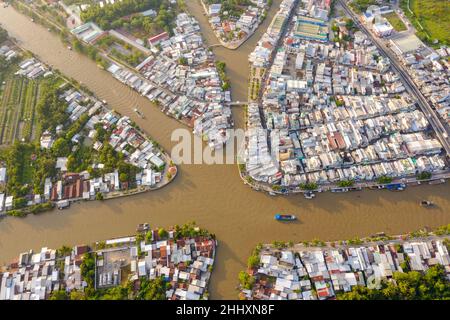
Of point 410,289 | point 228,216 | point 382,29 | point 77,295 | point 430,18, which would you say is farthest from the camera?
point 430,18

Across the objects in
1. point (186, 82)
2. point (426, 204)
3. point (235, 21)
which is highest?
point (235, 21)

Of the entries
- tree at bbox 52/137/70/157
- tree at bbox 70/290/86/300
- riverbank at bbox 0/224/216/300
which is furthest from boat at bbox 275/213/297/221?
tree at bbox 52/137/70/157

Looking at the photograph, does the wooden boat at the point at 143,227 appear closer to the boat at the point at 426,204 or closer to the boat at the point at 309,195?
the boat at the point at 309,195

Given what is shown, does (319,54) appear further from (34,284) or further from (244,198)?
(34,284)

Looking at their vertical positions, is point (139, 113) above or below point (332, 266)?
above

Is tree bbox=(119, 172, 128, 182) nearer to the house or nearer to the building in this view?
the house

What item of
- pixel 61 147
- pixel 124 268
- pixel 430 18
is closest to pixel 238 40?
pixel 61 147

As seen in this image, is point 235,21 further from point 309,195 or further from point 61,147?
point 61,147
